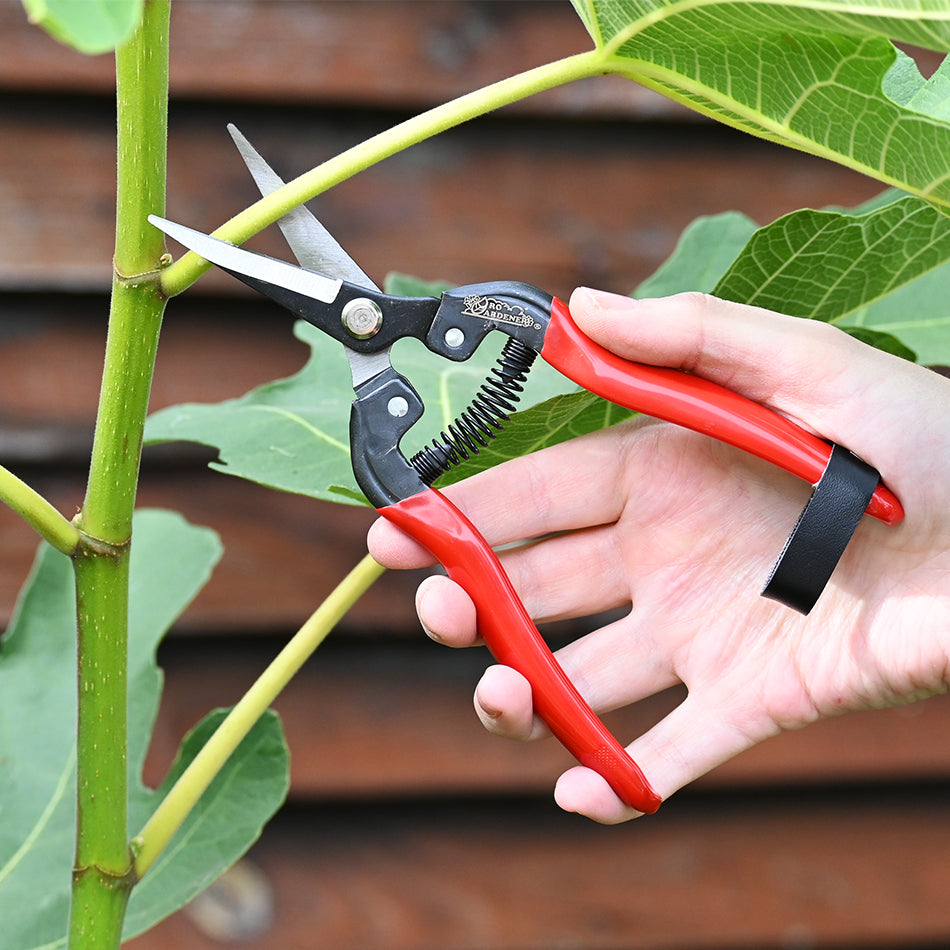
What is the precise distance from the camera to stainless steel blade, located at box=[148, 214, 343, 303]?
0.46 meters

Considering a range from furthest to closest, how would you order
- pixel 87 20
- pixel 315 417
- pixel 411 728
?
pixel 411 728 < pixel 315 417 < pixel 87 20

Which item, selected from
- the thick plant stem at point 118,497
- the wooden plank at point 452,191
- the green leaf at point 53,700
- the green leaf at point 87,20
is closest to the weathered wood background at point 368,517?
the wooden plank at point 452,191

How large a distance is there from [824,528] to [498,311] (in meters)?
0.19

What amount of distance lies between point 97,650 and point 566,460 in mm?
280

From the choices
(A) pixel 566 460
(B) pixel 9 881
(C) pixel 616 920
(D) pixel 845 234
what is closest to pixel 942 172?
(D) pixel 845 234

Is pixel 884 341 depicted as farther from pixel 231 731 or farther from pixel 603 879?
pixel 603 879

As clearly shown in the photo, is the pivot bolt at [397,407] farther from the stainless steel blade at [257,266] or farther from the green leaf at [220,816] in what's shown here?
the green leaf at [220,816]

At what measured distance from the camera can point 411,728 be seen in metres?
1.18

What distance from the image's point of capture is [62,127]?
1.05 m

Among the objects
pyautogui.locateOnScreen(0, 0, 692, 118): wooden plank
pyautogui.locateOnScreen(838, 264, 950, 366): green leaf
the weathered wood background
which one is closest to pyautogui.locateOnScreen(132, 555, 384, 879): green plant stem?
pyautogui.locateOnScreen(838, 264, 950, 366): green leaf

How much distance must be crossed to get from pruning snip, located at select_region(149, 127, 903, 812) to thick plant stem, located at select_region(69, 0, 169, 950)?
6 cm

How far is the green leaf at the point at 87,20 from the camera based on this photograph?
251 mm

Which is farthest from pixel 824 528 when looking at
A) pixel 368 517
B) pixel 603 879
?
pixel 603 879

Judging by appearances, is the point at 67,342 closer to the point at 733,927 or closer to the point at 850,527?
the point at 850,527
